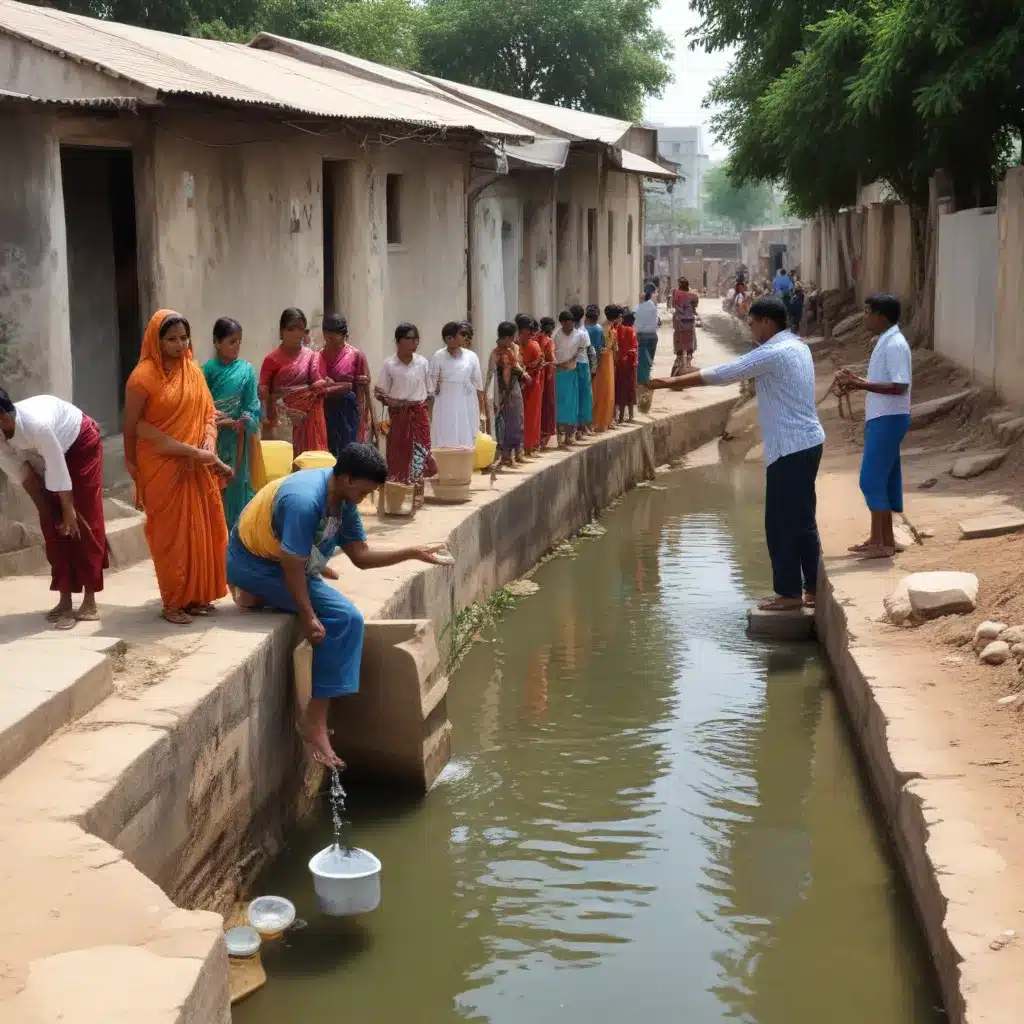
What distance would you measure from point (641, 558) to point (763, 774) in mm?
5432

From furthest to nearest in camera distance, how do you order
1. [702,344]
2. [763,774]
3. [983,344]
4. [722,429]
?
1. [702,344]
2. [722,429]
3. [983,344]
4. [763,774]

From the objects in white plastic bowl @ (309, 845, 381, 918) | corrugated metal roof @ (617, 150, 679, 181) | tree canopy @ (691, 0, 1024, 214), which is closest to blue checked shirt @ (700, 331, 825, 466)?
white plastic bowl @ (309, 845, 381, 918)

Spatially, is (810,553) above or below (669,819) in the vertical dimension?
above

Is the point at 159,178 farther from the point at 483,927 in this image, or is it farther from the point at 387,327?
the point at 483,927

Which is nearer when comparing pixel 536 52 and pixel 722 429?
pixel 722 429

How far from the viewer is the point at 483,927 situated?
5770 mm

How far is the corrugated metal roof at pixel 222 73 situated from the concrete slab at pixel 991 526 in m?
5.06

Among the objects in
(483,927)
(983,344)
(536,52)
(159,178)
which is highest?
(536,52)

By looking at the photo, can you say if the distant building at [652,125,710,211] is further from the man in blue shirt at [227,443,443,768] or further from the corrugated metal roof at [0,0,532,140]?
the man in blue shirt at [227,443,443,768]

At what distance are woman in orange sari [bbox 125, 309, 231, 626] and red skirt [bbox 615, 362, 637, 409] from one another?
34.1 ft

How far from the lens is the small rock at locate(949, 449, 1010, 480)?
39.8 feet

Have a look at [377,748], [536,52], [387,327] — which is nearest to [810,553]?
[377,748]

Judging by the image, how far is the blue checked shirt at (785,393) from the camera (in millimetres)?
8617

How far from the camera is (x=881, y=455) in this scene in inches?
365
